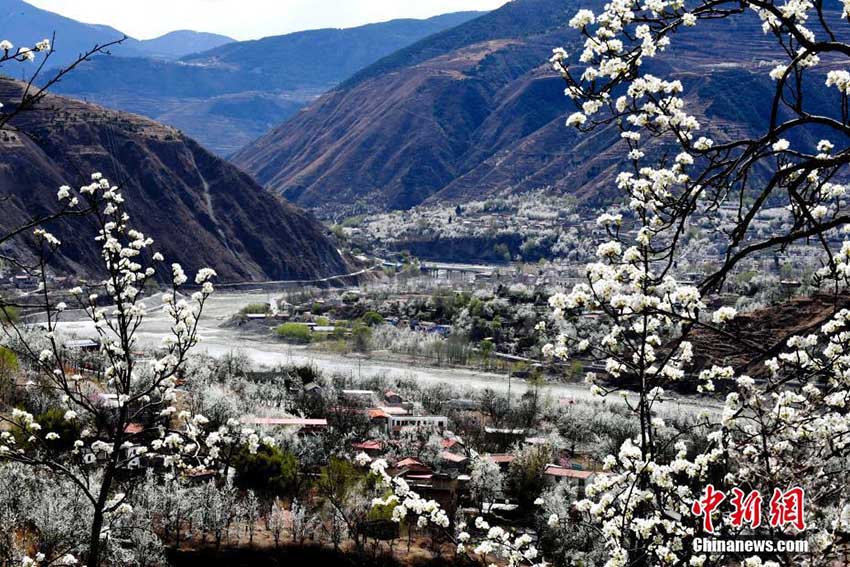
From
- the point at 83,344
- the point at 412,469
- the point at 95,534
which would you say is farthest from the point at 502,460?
the point at 83,344

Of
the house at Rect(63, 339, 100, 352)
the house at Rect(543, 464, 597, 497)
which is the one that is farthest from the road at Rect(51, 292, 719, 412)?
the house at Rect(543, 464, 597, 497)

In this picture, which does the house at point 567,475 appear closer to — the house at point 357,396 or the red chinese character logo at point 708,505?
the house at point 357,396

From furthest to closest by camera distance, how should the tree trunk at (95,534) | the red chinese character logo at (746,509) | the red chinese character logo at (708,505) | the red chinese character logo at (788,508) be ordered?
1. the tree trunk at (95,534)
2. the red chinese character logo at (708,505)
3. the red chinese character logo at (746,509)
4. the red chinese character logo at (788,508)

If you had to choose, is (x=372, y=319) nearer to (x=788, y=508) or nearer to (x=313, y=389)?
(x=313, y=389)

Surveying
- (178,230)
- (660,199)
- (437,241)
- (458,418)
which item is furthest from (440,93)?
(660,199)

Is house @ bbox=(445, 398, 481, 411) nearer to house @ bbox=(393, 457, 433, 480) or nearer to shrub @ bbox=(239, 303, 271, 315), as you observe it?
house @ bbox=(393, 457, 433, 480)

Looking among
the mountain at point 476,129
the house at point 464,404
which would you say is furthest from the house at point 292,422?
the mountain at point 476,129

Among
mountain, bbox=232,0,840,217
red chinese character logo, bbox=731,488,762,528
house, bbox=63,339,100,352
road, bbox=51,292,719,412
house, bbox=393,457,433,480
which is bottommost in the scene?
road, bbox=51,292,719,412
